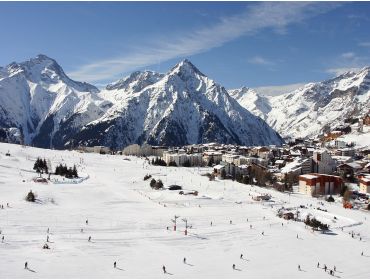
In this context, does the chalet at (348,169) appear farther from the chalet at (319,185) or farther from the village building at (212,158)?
the village building at (212,158)

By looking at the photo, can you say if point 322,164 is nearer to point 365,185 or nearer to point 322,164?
point 322,164

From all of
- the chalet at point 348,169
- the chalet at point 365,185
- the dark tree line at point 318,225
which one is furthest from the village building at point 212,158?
the dark tree line at point 318,225

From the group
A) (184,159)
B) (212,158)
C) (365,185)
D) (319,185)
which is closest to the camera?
(319,185)

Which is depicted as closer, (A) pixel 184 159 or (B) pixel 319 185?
(B) pixel 319 185

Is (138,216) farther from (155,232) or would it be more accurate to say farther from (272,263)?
(272,263)

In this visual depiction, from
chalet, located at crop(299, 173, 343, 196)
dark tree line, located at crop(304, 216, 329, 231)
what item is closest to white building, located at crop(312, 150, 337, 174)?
chalet, located at crop(299, 173, 343, 196)

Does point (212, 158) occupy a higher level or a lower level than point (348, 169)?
higher

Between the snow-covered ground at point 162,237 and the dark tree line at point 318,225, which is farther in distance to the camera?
the dark tree line at point 318,225

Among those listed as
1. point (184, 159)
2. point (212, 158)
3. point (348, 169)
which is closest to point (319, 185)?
point (348, 169)
